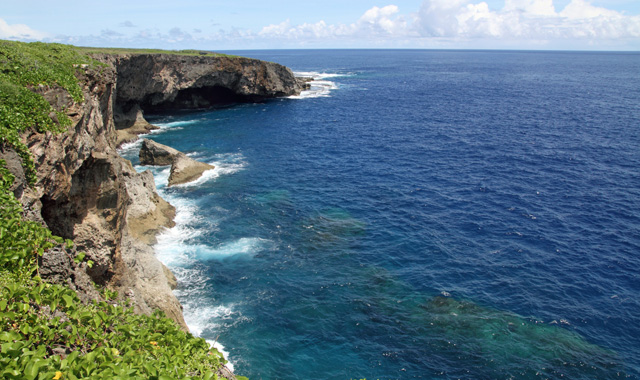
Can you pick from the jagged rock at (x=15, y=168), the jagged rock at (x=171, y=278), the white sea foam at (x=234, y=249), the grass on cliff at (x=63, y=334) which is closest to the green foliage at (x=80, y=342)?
the grass on cliff at (x=63, y=334)

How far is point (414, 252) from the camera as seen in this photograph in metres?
40.9

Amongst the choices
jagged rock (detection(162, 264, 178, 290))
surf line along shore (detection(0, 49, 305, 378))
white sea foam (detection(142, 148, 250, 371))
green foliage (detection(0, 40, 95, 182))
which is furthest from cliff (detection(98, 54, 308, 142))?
jagged rock (detection(162, 264, 178, 290))

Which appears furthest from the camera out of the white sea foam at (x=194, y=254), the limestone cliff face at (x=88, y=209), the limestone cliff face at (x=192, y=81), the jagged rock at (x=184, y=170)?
the limestone cliff face at (x=192, y=81)

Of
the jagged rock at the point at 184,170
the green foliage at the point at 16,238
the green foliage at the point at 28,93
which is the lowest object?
the jagged rock at the point at 184,170

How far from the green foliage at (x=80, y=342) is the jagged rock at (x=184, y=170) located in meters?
45.3

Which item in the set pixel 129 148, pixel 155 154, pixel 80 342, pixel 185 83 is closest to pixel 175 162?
pixel 155 154

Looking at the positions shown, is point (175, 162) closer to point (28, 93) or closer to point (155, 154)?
point (155, 154)

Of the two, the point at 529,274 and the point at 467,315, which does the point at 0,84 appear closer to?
the point at 467,315

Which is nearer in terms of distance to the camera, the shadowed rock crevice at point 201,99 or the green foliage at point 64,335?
the green foliage at point 64,335

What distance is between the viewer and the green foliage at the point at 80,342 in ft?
29.9

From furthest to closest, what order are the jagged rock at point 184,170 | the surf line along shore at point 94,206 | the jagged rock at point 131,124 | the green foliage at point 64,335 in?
the jagged rock at point 131,124
the jagged rock at point 184,170
the surf line along shore at point 94,206
the green foliage at point 64,335

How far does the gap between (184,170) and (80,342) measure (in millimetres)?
49119

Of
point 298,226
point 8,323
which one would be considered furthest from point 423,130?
point 8,323

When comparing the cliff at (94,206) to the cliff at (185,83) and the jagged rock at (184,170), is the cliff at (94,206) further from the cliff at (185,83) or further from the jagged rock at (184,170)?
the cliff at (185,83)
